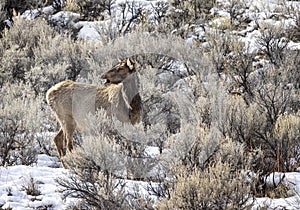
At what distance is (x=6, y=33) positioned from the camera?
1509 cm

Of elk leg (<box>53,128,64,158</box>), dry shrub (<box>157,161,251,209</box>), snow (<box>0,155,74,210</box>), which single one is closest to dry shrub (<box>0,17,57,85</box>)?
elk leg (<box>53,128,64,158</box>)

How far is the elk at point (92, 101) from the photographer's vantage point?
8.70m

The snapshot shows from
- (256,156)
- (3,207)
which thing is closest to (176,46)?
(256,156)

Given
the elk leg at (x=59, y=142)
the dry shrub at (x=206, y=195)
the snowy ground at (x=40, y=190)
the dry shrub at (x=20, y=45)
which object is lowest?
the elk leg at (x=59, y=142)

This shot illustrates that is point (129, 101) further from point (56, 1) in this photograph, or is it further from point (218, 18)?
point (56, 1)

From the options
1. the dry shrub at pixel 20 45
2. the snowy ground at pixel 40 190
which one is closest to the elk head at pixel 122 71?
the snowy ground at pixel 40 190

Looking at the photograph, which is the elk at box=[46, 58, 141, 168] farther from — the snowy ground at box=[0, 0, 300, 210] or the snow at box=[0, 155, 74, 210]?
the snow at box=[0, 155, 74, 210]

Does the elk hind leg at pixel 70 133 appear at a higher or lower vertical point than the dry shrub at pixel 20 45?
lower

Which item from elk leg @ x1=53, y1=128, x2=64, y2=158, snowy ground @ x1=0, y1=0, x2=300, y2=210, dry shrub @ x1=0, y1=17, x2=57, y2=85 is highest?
dry shrub @ x1=0, y1=17, x2=57, y2=85

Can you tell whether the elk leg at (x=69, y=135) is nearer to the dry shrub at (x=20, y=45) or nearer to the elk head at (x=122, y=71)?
the elk head at (x=122, y=71)

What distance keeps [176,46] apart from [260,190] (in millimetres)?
7450

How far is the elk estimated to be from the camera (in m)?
8.70

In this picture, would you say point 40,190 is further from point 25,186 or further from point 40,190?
point 25,186

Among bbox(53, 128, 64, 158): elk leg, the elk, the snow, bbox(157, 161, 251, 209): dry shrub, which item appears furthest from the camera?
bbox(53, 128, 64, 158): elk leg
